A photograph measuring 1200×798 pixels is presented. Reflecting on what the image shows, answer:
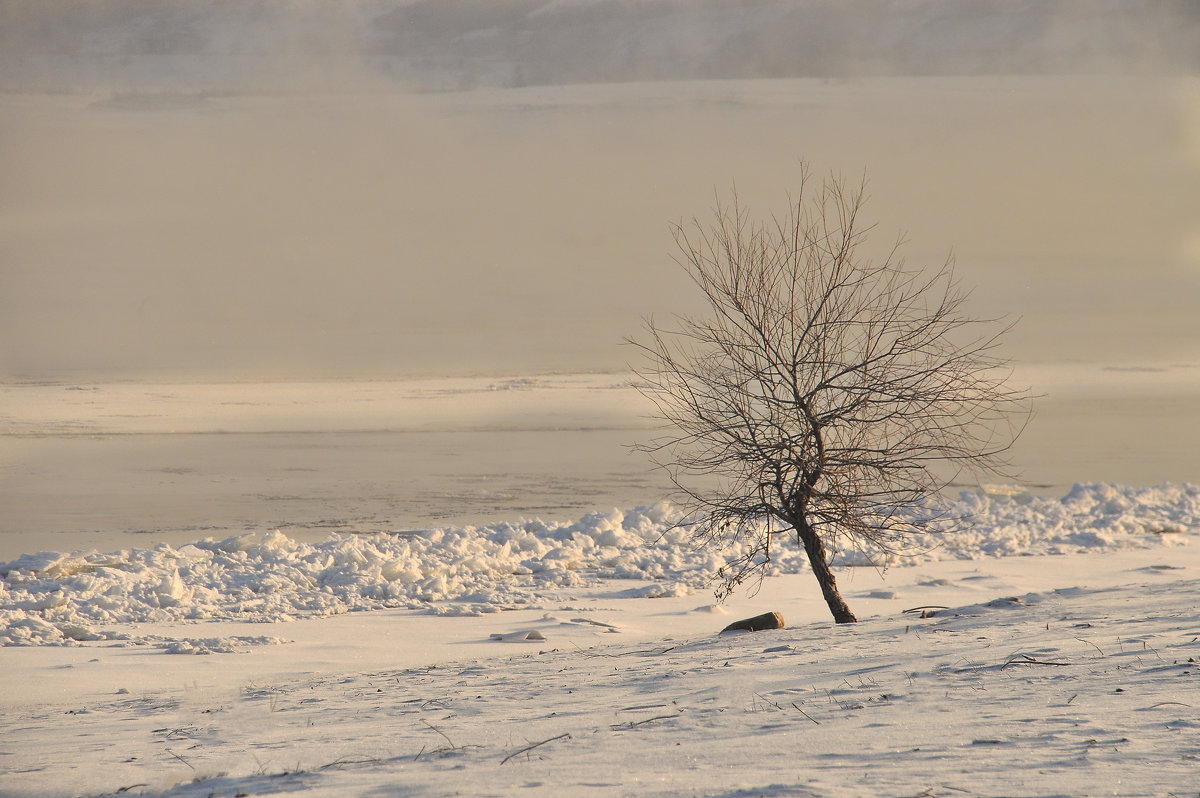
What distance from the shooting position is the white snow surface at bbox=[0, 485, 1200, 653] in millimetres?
14078

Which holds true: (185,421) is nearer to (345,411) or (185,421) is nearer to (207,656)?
(345,411)

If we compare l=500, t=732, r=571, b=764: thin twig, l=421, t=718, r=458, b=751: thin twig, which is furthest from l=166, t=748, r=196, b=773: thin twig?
l=500, t=732, r=571, b=764: thin twig

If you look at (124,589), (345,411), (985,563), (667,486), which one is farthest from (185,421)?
(985,563)

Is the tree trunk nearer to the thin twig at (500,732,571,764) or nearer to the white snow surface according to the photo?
the white snow surface

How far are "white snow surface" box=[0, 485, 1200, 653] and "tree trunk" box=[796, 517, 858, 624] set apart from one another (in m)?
1.70

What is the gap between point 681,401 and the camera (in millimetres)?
12727

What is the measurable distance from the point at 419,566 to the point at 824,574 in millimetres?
8005

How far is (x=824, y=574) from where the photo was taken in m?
11.9

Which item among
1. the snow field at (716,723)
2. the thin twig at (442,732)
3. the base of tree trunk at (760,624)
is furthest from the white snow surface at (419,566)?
the thin twig at (442,732)

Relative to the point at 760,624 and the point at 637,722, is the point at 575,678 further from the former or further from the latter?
the point at 760,624

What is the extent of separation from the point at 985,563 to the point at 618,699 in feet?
43.9

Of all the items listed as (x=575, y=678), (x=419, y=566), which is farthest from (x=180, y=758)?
(x=419, y=566)

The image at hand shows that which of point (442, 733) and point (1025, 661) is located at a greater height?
point (1025, 661)

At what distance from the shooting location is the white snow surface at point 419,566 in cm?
1408
